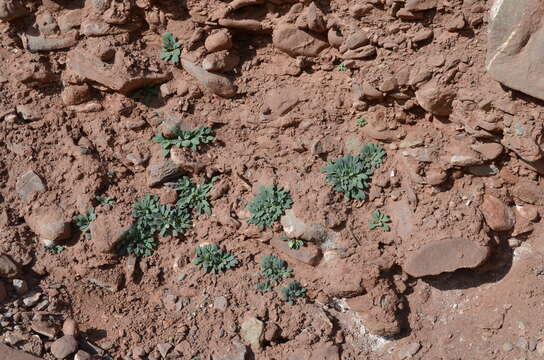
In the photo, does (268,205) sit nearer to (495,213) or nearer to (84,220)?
(84,220)

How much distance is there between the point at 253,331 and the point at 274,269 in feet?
1.39

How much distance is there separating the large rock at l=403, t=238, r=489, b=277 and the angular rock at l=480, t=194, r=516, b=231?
17cm

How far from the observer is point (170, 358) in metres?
3.68

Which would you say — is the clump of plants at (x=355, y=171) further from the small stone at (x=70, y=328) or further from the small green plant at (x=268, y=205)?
the small stone at (x=70, y=328)

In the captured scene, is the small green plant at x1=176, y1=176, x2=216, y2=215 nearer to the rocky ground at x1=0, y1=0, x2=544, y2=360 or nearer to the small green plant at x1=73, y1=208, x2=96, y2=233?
the rocky ground at x1=0, y1=0, x2=544, y2=360

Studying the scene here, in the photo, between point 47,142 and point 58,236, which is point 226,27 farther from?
point 58,236

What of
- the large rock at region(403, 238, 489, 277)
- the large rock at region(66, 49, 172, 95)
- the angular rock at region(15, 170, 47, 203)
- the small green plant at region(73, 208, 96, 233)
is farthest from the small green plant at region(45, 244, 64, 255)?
the large rock at region(403, 238, 489, 277)

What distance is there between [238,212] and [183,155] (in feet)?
1.77

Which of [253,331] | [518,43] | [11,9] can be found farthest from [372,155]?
[11,9]

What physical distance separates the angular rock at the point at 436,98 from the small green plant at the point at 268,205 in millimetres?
1045

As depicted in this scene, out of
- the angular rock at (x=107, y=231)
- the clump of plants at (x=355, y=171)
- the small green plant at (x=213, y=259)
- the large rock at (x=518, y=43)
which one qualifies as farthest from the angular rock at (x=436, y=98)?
the angular rock at (x=107, y=231)

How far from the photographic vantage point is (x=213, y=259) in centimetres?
391

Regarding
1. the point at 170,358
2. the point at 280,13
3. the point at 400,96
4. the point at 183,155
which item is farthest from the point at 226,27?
the point at 170,358

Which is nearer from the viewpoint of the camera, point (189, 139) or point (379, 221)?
point (379, 221)
